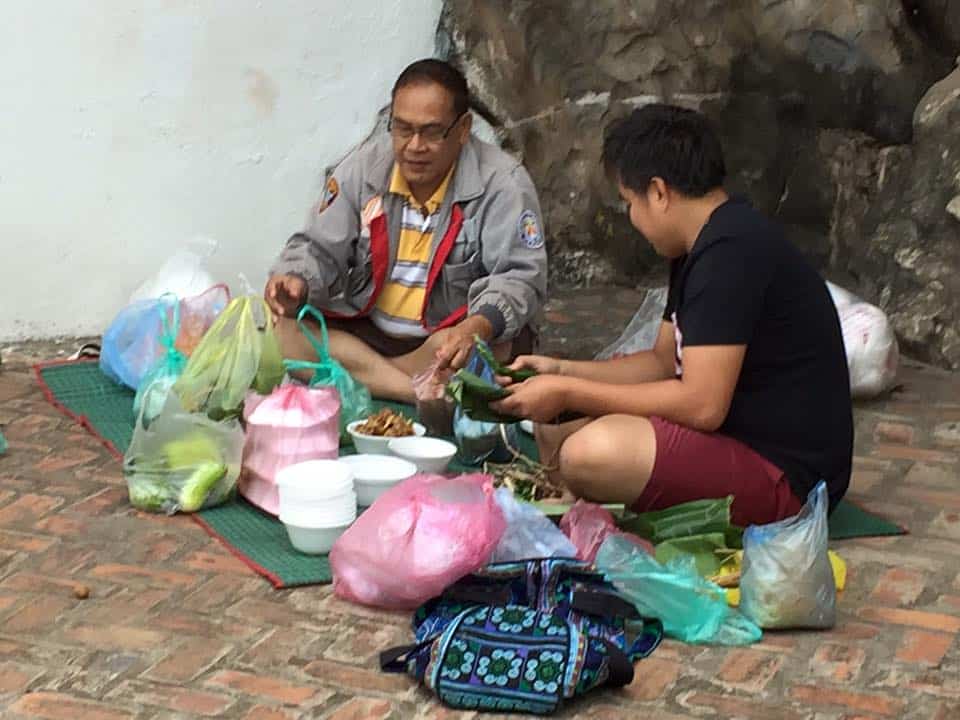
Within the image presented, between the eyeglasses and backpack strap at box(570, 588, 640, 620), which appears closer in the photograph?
backpack strap at box(570, 588, 640, 620)

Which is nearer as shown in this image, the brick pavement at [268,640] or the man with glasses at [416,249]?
the brick pavement at [268,640]

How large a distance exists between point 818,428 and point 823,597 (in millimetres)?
495

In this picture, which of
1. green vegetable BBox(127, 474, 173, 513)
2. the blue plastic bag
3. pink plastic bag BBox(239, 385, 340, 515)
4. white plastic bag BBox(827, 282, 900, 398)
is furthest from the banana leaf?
white plastic bag BBox(827, 282, 900, 398)

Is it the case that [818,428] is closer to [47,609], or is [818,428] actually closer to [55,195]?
[47,609]

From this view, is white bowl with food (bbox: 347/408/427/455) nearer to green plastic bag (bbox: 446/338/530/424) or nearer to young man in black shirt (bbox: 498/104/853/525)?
green plastic bag (bbox: 446/338/530/424)

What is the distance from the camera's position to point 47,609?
10.3 feet

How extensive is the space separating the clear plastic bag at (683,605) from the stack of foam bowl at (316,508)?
25.8 inches

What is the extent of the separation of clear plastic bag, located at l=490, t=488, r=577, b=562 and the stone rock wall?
8.76 ft

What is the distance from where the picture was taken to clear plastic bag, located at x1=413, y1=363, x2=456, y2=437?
4.13 m

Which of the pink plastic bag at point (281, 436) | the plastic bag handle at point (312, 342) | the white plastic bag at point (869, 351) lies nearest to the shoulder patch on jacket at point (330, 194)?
the plastic bag handle at point (312, 342)

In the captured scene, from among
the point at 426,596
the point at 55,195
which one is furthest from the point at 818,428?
the point at 55,195

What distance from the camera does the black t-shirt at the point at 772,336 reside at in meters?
3.27

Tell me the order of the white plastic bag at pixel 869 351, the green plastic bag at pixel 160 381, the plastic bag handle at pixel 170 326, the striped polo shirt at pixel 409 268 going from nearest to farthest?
the green plastic bag at pixel 160 381
the plastic bag handle at pixel 170 326
the striped polo shirt at pixel 409 268
the white plastic bag at pixel 869 351

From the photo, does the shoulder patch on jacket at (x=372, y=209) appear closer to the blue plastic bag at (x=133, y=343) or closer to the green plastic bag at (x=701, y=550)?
the blue plastic bag at (x=133, y=343)
